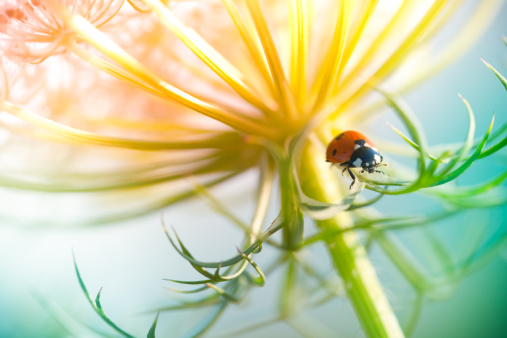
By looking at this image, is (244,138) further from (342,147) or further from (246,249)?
(246,249)

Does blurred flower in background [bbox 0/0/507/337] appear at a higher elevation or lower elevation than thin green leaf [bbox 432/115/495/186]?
higher

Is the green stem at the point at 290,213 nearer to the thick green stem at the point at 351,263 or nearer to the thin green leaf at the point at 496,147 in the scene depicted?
the thick green stem at the point at 351,263

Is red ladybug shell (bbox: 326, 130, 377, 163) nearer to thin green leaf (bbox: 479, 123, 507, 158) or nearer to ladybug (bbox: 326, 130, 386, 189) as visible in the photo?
ladybug (bbox: 326, 130, 386, 189)

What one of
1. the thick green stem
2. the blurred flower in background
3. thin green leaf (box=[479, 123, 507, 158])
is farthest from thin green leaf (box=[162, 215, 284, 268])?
thin green leaf (box=[479, 123, 507, 158])

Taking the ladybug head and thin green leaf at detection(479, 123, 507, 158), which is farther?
the ladybug head

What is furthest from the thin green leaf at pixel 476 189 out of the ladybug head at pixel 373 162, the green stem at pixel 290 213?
the green stem at pixel 290 213

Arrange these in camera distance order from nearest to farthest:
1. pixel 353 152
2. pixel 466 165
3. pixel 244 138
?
pixel 466 165 → pixel 353 152 → pixel 244 138

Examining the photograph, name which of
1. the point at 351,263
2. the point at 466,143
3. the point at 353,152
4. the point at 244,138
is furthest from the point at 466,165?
the point at 244,138
